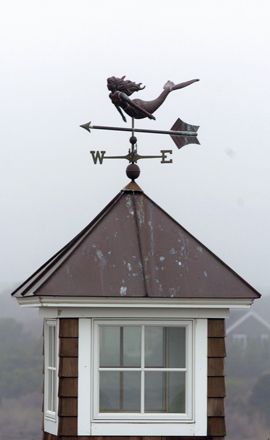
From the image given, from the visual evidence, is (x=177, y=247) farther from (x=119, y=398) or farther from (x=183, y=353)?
(x=119, y=398)

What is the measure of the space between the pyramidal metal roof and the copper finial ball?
14 cm

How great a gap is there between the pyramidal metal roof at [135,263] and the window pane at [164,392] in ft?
3.10

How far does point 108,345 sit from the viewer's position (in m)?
6.68

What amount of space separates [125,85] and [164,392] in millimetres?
3400

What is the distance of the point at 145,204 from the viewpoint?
23.3 feet

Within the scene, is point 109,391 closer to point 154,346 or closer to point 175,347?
point 154,346

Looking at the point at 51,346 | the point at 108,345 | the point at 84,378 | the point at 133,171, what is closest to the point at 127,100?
the point at 133,171

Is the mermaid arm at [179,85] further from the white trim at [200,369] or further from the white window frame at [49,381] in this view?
the white window frame at [49,381]

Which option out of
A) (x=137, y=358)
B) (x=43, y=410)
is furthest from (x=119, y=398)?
(x=43, y=410)

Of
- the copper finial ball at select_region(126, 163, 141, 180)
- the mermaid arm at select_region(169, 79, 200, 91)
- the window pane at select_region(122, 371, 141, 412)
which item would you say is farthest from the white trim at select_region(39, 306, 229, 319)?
the mermaid arm at select_region(169, 79, 200, 91)

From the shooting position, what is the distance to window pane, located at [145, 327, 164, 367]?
262 inches

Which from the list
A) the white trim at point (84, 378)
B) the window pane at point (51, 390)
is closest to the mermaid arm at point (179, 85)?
the white trim at point (84, 378)

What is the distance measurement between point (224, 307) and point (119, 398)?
1.46 metres

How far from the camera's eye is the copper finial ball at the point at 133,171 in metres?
7.26
